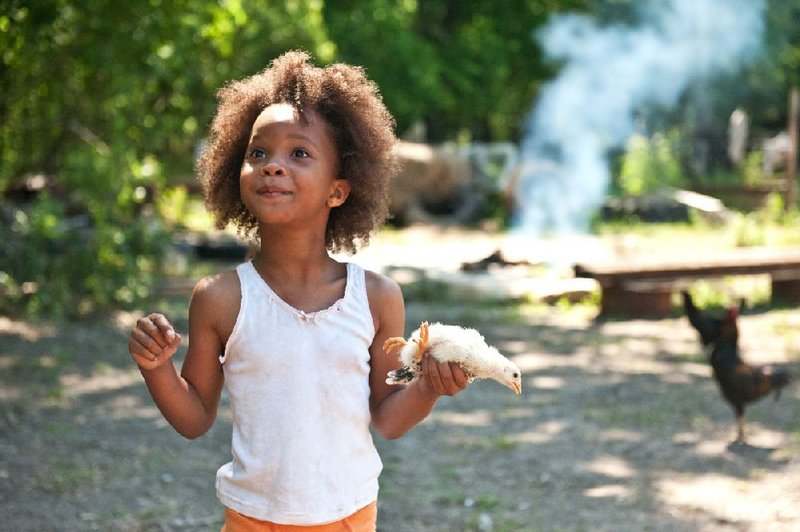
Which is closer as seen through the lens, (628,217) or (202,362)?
(202,362)

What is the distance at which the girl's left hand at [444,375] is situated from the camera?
2.19 meters

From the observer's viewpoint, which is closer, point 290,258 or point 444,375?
point 444,375

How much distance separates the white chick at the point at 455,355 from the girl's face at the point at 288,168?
360mm

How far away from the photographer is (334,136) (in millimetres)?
2465

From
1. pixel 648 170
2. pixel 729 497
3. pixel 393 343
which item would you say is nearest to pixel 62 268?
pixel 729 497

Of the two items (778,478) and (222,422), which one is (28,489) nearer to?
(222,422)

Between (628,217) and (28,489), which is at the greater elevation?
(628,217)

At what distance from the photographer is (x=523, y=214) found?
54.9ft

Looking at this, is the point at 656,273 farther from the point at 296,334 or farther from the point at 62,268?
the point at 296,334

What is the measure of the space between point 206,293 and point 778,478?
3.40m

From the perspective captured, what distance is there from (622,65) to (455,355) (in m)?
19.9

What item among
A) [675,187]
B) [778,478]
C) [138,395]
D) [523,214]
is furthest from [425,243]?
[778,478]

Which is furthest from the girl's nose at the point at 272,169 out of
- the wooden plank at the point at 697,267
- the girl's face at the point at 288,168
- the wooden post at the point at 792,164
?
the wooden post at the point at 792,164

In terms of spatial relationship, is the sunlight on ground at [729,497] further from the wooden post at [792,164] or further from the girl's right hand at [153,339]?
the wooden post at [792,164]
